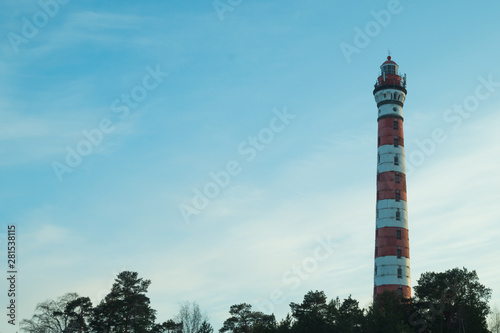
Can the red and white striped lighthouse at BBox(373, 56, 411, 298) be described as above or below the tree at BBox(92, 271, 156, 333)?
above

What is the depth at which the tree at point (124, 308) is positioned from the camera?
8575 centimetres

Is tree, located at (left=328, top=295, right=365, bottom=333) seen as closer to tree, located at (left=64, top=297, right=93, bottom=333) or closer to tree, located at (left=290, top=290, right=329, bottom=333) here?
tree, located at (left=290, top=290, right=329, bottom=333)

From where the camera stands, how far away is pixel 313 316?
65.2 meters

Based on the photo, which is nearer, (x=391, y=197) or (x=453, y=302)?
(x=453, y=302)

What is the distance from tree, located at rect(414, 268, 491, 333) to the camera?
6038 cm

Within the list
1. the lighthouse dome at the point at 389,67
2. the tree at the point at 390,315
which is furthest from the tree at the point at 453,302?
the lighthouse dome at the point at 389,67

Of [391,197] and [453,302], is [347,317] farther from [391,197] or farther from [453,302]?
[391,197]

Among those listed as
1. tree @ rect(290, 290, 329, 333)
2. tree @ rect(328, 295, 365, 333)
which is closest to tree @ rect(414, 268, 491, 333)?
tree @ rect(328, 295, 365, 333)

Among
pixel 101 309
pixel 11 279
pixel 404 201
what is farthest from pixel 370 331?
pixel 101 309

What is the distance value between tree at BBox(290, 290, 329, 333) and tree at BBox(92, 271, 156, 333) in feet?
82.7

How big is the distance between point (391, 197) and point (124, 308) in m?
43.7

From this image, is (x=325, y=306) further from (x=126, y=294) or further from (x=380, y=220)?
(x=126, y=294)

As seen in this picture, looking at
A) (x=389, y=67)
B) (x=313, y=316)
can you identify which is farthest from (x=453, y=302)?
(x=389, y=67)

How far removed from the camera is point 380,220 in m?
77.7
